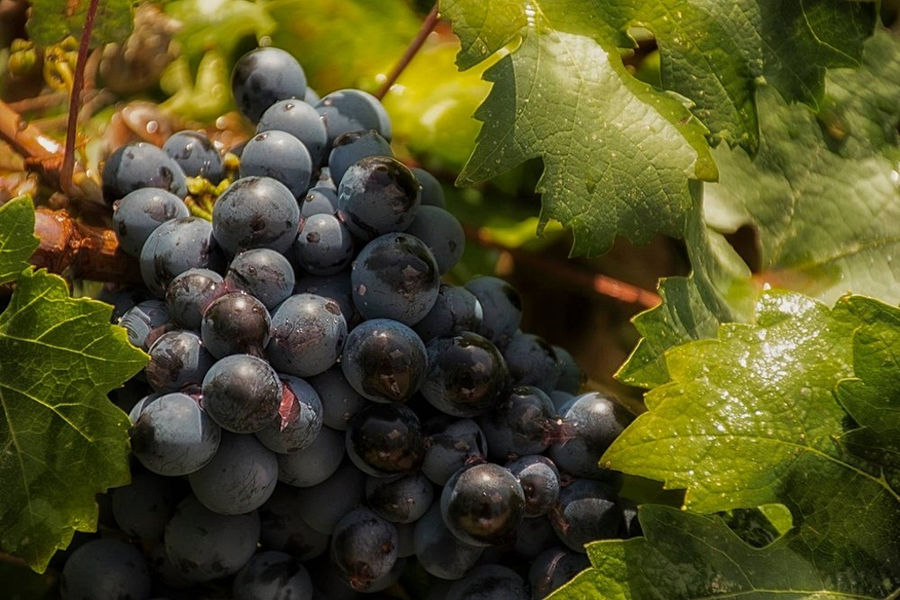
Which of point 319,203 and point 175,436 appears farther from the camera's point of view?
point 319,203

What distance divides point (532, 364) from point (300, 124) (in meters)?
0.34

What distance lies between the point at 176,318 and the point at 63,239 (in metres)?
0.16

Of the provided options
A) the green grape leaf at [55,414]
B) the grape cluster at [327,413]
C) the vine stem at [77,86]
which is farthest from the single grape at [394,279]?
the vine stem at [77,86]

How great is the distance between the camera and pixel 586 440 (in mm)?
1015

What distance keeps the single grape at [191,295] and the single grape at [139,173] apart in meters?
0.14

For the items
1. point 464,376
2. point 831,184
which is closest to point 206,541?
point 464,376

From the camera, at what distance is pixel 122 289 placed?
1079 millimetres

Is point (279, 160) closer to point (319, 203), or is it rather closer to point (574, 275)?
point (319, 203)

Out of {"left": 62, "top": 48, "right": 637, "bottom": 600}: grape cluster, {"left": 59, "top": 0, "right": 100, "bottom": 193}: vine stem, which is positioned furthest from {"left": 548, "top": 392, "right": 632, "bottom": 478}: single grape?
{"left": 59, "top": 0, "right": 100, "bottom": 193}: vine stem

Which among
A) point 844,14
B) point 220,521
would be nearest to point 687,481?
point 220,521

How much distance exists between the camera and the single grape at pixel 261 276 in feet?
3.14

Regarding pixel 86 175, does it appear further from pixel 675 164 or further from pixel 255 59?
pixel 675 164

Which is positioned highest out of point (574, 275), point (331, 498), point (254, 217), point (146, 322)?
point (254, 217)

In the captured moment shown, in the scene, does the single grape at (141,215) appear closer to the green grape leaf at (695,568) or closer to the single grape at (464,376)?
the single grape at (464,376)
